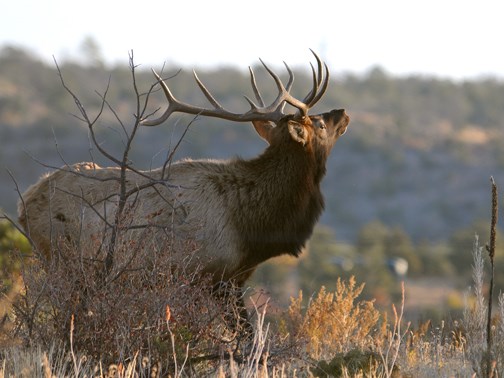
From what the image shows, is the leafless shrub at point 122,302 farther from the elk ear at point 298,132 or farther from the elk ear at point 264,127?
the elk ear at point 264,127

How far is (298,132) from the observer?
8.76 meters

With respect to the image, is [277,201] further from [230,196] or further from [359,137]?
[359,137]

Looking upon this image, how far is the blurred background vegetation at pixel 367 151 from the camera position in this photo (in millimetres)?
34750

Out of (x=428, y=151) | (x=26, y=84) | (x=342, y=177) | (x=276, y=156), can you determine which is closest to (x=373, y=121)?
(x=428, y=151)

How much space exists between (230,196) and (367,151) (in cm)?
4864

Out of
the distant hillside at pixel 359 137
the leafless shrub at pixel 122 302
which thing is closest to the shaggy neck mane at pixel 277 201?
the leafless shrub at pixel 122 302

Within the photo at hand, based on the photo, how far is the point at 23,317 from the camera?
6594 mm

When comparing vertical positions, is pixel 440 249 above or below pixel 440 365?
below

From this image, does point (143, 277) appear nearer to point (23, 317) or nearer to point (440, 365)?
point (23, 317)

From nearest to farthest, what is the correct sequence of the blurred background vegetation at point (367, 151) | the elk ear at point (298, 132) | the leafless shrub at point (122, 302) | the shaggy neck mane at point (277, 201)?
the leafless shrub at point (122, 302)
the shaggy neck mane at point (277, 201)
the elk ear at point (298, 132)
the blurred background vegetation at point (367, 151)

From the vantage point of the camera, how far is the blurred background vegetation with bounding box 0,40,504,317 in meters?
34.8

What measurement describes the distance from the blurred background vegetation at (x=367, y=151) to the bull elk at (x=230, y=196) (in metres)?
18.8

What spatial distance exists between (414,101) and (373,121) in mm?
8984

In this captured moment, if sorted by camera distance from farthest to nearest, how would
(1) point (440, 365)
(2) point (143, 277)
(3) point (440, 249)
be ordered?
(3) point (440, 249)
(1) point (440, 365)
(2) point (143, 277)
